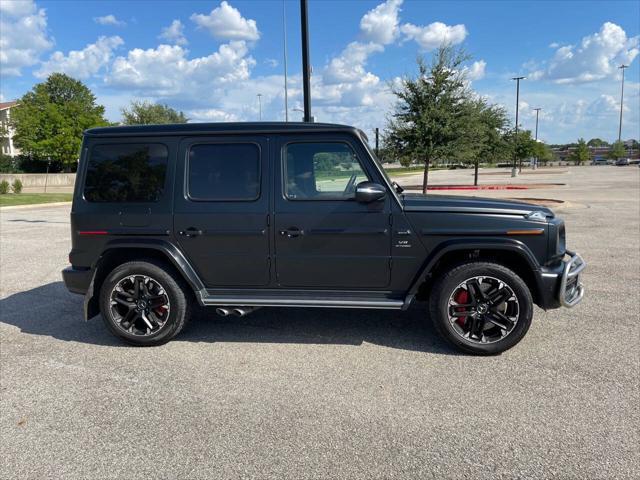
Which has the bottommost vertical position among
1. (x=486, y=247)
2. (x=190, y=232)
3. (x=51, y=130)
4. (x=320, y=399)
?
(x=320, y=399)

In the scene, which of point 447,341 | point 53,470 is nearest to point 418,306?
point 447,341

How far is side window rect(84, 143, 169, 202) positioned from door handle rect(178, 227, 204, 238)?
0.41 meters

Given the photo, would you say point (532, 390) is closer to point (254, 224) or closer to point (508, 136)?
point (254, 224)

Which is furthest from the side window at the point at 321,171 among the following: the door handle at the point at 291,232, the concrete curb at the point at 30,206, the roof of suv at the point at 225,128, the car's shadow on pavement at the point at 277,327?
the concrete curb at the point at 30,206

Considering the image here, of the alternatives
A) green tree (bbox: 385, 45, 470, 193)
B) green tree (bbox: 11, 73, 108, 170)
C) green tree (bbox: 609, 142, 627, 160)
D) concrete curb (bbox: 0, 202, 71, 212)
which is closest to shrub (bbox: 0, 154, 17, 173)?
green tree (bbox: 11, 73, 108, 170)

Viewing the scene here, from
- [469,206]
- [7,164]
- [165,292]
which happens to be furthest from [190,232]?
[7,164]

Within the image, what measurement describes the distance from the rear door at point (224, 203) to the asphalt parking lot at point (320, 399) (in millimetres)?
856

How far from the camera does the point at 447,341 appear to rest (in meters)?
4.05

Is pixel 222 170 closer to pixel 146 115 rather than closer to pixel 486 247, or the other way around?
pixel 486 247

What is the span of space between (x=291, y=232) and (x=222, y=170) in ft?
2.88

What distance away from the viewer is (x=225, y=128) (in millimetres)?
4129

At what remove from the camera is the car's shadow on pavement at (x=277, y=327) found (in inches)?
172

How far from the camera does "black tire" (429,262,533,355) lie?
12.6ft

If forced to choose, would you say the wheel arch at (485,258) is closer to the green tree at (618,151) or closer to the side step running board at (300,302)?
the side step running board at (300,302)
